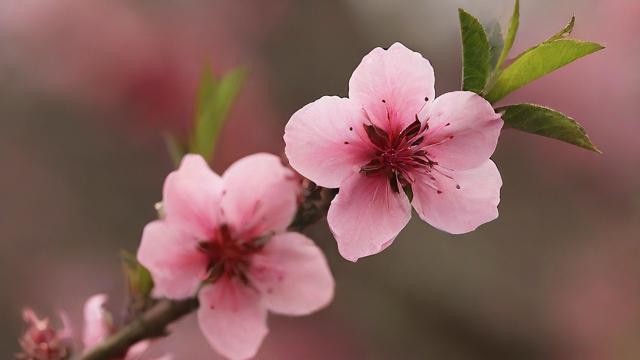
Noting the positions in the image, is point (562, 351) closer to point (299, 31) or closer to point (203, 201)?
point (299, 31)

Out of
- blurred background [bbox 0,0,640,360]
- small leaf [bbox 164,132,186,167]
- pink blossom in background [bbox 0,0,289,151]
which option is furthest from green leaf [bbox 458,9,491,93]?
pink blossom in background [bbox 0,0,289,151]

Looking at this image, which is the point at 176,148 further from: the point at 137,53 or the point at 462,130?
the point at 137,53

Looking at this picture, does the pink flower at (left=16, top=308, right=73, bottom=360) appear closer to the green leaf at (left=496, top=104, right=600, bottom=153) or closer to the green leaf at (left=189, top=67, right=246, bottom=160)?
the green leaf at (left=189, top=67, right=246, bottom=160)

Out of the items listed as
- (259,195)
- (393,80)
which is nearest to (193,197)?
(259,195)

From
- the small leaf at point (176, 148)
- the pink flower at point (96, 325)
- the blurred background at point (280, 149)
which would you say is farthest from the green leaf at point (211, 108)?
the blurred background at point (280, 149)

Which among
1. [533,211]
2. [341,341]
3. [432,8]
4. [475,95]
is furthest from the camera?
[533,211]

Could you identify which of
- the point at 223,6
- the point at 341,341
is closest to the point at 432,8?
the point at 223,6
